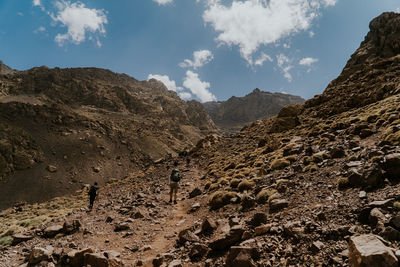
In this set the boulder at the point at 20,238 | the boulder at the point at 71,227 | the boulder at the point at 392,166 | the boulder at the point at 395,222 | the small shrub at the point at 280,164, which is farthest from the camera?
the small shrub at the point at 280,164

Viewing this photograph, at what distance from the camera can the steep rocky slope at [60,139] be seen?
5062 centimetres

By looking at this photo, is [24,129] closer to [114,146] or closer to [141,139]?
[114,146]

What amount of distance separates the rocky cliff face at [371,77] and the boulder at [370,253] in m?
29.5

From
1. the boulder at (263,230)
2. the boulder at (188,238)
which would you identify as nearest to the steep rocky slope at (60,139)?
the boulder at (188,238)

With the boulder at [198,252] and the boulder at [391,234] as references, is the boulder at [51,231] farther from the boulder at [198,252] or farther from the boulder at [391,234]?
the boulder at [391,234]

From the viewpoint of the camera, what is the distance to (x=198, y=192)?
57.4 ft

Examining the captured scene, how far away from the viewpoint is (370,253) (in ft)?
11.5

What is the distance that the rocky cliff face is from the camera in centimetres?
2728

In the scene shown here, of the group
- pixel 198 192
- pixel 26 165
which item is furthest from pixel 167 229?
pixel 26 165

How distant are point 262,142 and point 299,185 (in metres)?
21.4

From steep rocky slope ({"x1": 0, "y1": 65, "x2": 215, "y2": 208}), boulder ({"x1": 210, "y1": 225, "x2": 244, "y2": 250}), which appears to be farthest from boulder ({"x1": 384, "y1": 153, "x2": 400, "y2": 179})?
steep rocky slope ({"x1": 0, "y1": 65, "x2": 215, "y2": 208})

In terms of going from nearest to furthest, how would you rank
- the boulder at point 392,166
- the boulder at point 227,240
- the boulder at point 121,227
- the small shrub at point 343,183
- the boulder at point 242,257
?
the boulder at point 242,257 < the boulder at point 227,240 < the boulder at point 392,166 < the small shrub at point 343,183 < the boulder at point 121,227

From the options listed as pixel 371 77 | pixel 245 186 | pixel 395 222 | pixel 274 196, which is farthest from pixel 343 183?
pixel 371 77

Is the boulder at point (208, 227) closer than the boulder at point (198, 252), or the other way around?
the boulder at point (198, 252)
